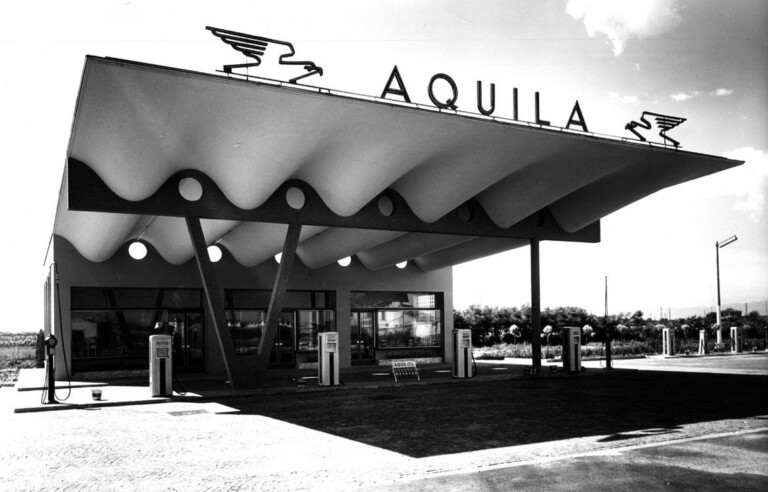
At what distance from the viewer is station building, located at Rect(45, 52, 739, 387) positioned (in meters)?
15.3

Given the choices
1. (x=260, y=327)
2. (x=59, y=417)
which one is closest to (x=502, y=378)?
(x=260, y=327)

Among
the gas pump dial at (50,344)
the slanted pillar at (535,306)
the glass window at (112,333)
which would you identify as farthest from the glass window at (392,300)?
the gas pump dial at (50,344)

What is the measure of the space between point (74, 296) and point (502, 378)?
15.1 m

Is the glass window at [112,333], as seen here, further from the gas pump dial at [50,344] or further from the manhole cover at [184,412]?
the manhole cover at [184,412]

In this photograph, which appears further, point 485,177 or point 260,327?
point 260,327

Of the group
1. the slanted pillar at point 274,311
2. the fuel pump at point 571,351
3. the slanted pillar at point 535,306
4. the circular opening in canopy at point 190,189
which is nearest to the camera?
the circular opening in canopy at point 190,189

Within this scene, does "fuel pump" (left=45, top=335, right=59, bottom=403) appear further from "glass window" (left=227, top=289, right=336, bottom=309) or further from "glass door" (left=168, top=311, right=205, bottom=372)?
"glass window" (left=227, top=289, right=336, bottom=309)

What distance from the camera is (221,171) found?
17062mm

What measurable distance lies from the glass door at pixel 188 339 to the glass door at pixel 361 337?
6.34m

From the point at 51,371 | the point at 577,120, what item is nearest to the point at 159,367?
the point at 51,371

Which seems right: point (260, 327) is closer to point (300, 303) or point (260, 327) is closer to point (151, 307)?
point (300, 303)

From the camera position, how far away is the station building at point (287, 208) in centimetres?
1527

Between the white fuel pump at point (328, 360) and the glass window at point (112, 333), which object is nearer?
the white fuel pump at point (328, 360)

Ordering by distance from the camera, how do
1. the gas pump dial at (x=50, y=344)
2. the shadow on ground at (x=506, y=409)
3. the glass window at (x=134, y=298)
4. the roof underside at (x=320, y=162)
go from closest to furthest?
1. the shadow on ground at (x=506, y=409)
2. the roof underside at (x=320, y=162)
3. the gas pump dial at (x=50, y=344)
4. the glass window at (x=134, y=298)
